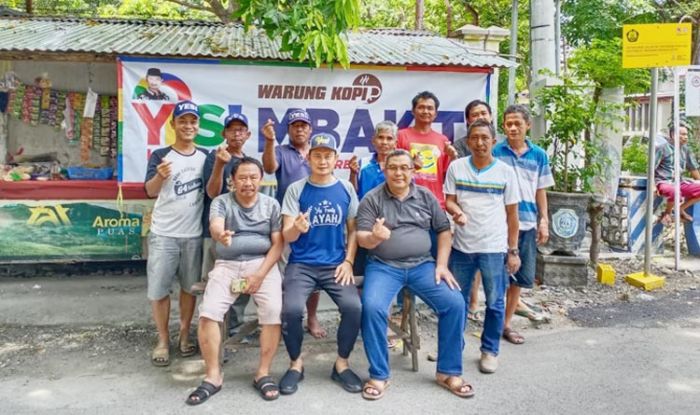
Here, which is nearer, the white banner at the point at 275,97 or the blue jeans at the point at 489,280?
the blue jeans at the point at 489,280

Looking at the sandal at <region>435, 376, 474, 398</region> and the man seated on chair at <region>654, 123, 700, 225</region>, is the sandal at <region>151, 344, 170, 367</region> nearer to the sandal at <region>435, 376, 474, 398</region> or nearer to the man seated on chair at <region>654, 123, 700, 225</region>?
the sandal at <region>435, 376, 474, 398</region>

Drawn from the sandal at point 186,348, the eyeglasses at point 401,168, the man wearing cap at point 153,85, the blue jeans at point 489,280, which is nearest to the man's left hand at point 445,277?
the blue jeans at point 489,280

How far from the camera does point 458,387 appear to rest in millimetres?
3391

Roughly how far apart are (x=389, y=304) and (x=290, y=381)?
77 cm

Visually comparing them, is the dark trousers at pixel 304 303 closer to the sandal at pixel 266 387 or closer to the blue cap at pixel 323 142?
the sandal at pixel 266 387

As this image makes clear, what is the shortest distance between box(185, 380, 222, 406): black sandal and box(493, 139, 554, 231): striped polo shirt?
2411 mm

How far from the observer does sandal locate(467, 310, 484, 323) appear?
4789 mm

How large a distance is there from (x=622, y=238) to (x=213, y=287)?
5.47 metres

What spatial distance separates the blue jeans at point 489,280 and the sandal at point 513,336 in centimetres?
54

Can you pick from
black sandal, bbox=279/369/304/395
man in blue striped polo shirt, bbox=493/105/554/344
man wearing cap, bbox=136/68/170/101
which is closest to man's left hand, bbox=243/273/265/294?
black sandal, bbox=279/369/304/395

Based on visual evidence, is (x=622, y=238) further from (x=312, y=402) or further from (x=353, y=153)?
(x=312, y=402)

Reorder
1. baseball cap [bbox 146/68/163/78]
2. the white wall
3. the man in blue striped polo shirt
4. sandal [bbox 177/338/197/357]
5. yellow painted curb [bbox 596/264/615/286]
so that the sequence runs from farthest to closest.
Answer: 1. the white wall
2. yellow painted curb [bbox 596/264/615/286]
3. baseball cap [bbox 146/68/163/78]
4. the man in blue striped polo shirt
5. sandal [bbox 177/338/197/357]

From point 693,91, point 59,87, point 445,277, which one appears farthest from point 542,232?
point 59,87

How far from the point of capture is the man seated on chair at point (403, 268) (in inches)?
134
